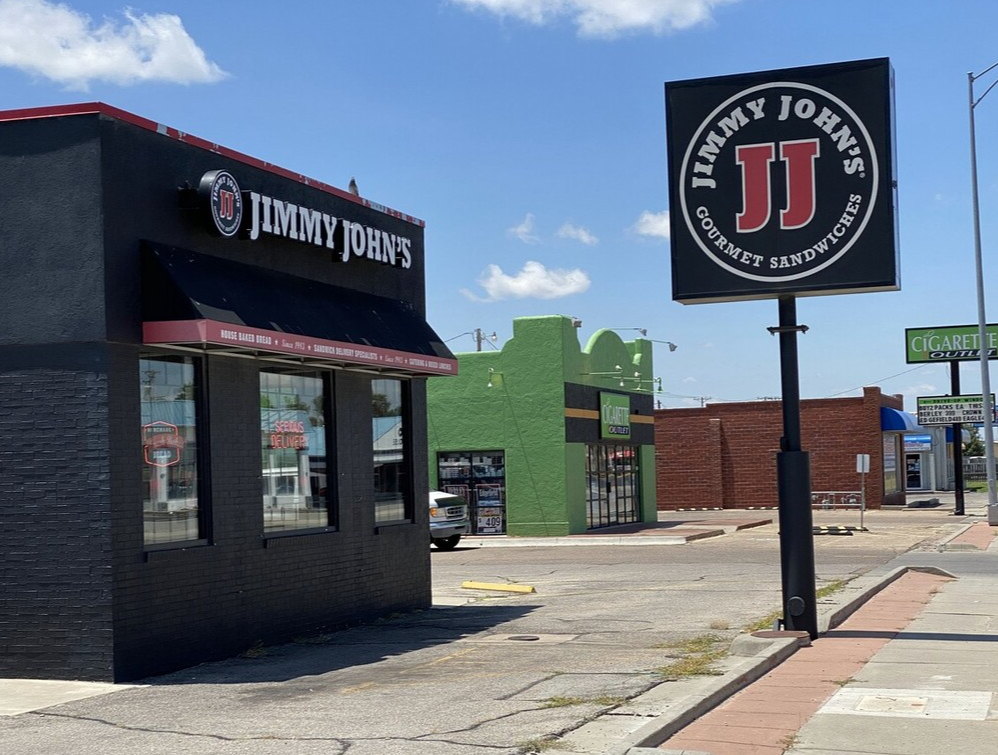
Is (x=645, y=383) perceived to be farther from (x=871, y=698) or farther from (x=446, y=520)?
(x=871, y=698)

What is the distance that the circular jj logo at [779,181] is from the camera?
12.9 metres

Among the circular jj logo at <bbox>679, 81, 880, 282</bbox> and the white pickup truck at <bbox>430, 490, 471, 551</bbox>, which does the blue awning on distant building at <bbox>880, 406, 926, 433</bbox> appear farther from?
the circular jj logo at <bbox>679, 81, 880, 282</bbox>

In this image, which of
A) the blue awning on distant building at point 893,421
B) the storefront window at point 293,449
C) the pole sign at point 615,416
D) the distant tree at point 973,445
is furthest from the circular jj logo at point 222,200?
the distant tree at point 973,445

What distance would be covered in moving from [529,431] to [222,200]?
22.4 m

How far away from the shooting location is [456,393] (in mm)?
35500

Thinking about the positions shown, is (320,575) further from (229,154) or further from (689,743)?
(689,743)

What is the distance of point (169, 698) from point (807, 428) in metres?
43.7

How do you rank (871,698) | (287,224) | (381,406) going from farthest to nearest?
(381,406)
(287,224)
(871,698)

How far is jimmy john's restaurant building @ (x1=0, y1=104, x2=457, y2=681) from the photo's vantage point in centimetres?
1116

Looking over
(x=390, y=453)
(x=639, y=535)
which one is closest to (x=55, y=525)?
(x=390, y=453)

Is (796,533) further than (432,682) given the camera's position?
Yes

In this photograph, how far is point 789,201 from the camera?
515 inches

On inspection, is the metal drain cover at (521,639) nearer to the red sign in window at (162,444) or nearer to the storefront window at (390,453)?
the storefront window at (390,453)

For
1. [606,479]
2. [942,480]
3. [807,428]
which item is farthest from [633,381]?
[942,480]
